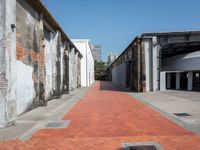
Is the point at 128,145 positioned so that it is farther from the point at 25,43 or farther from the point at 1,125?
the point at 25,43

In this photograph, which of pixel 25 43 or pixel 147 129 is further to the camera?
pixel 25 43

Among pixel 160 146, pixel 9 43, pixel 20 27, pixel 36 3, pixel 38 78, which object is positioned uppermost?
pixel 36 3

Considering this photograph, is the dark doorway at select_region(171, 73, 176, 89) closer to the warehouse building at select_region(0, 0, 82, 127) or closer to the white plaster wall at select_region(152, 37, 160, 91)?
the white plaster wall at select_region(152, 37, 160, 91)

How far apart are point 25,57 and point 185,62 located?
2001 cm

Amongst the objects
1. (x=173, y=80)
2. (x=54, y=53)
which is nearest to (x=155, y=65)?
(x=173, y=80)

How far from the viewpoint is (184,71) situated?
2359 centimetres

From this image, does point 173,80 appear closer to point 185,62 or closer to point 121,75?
point 185,62

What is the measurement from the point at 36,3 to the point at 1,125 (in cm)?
602

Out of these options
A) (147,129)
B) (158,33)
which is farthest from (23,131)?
(158,33)

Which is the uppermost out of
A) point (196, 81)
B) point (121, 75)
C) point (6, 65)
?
point (6, 65)

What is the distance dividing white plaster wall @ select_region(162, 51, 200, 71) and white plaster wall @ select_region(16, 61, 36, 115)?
17.5 m

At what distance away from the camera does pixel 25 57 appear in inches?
357

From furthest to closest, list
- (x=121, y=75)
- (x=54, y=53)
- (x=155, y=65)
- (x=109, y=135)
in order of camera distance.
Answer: (x=121, y=75), (x=155, y=65), (x=54, y=53), (x=109, y=135)

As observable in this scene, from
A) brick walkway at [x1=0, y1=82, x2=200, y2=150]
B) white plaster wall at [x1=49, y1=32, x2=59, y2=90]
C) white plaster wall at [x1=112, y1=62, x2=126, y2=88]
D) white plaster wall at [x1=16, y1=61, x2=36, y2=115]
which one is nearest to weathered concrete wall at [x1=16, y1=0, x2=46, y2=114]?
white plaster wall at [x1=16, y1=61, x2=36, y2=115]
